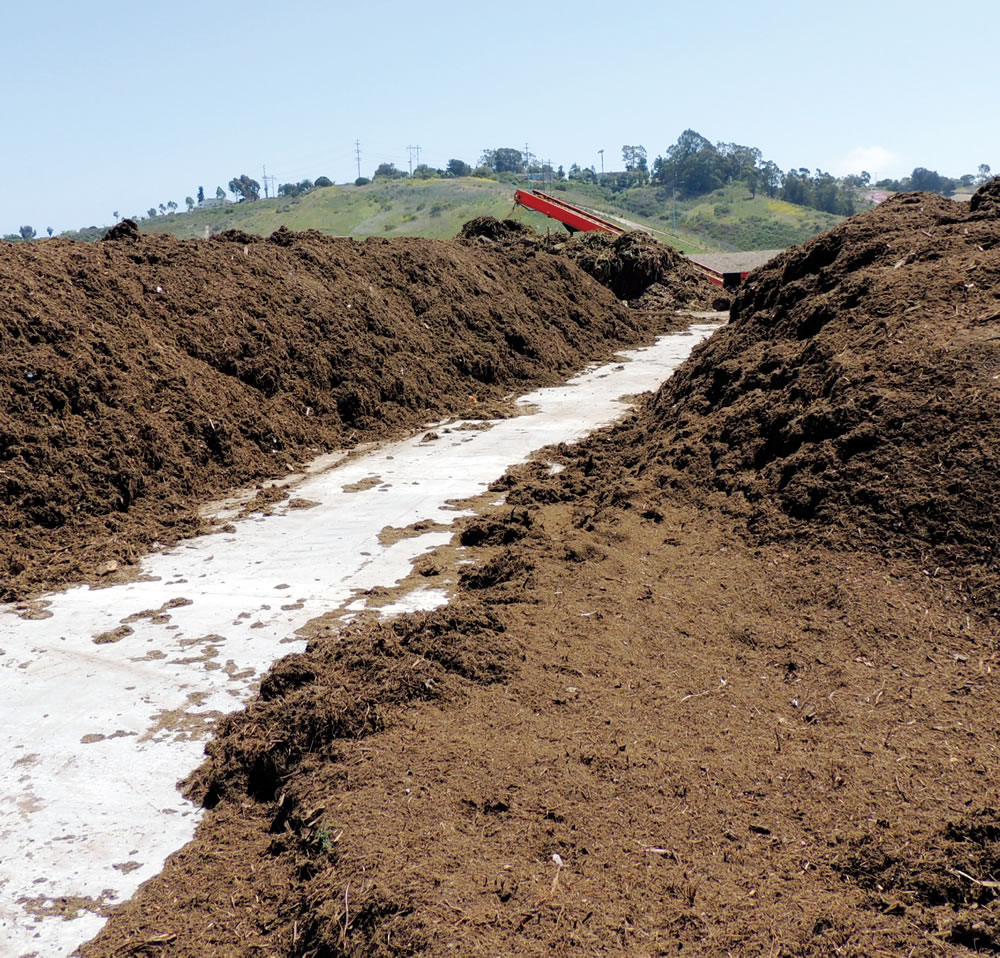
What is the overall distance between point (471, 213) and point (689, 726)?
82575mm

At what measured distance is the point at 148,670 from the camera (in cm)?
501

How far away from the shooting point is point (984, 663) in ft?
13.3

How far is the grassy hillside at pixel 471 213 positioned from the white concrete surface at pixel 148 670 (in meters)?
65.2

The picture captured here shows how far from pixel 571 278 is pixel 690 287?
6860mm

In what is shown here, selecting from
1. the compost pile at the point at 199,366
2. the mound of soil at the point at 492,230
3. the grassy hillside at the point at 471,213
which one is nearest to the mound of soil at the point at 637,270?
the mound of soil at the point at 492,230

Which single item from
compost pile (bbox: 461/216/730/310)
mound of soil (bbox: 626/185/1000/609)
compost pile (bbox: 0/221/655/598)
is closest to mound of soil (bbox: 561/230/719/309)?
compost pile (bbox: 461/216/730/310)

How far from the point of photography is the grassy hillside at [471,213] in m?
80.8

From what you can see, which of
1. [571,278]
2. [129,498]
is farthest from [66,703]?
[571,278]

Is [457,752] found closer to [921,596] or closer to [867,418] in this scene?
[921,596]

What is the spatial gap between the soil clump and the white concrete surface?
0.26 m

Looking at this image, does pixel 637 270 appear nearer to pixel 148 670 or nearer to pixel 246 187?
pixel 148 670

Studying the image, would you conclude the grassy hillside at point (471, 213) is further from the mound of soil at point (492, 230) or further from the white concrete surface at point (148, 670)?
the white concrete surface at point (148, 670)

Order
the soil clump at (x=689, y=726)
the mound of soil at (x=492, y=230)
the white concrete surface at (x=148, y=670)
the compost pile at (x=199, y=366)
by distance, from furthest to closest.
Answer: the mound of soil at (x=492, y=230)
the compost pile at (x=199, y=366)
the white concrete surface at (x=148, y=670)
the soil clump at (x=689, y=726)

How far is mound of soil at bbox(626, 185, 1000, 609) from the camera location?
501 centimetres
